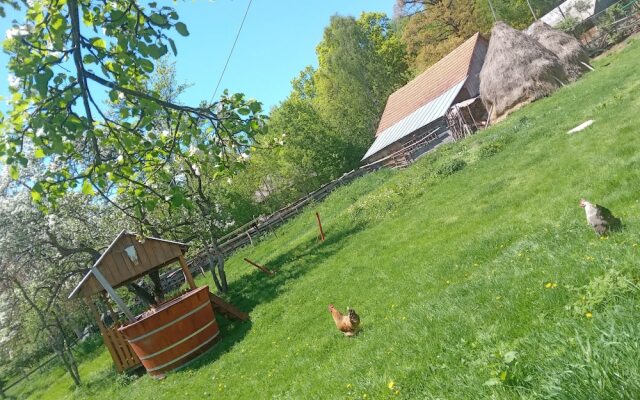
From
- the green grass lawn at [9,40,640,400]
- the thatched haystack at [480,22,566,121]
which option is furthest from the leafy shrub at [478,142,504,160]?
the thatched haystack at [480,22,566,121]

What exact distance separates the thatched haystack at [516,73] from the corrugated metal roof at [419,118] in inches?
137

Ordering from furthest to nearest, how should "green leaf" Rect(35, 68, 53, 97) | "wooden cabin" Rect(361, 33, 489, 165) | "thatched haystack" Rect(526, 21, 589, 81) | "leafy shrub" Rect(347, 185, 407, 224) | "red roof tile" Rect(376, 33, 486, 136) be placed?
"red roof tile" Rect(376, 33, 486, 136)
"wooden cabin" Rect(361, 33, 489, 165)
"thatched haystack" Rect(526, 21, 589, 81)
"leafy shrub" Rect(347, 185, 407, 224)
"green leaf" Rect(35, 68, 53, 97)

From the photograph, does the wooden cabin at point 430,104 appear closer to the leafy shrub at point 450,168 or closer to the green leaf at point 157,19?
the leafy shrub at point 450,168

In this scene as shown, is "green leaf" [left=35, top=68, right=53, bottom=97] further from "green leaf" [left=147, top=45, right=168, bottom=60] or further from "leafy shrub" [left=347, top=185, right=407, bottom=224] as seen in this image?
"leafy shrub" [left=347, top=185, right=407, bottom=224]

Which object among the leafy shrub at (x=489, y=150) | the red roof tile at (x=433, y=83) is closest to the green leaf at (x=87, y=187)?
the leafy shrub at (x=489, y=150)

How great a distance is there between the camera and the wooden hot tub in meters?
12.4

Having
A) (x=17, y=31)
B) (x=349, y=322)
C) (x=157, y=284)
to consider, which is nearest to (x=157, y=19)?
(x=17, y=31)

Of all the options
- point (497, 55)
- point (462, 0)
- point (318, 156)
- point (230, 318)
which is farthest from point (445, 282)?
point (462, 0)

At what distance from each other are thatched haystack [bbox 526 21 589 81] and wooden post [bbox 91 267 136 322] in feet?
75.5

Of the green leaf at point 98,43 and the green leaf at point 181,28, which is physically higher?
the green leaf at point 98,43

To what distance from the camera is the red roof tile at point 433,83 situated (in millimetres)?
32000

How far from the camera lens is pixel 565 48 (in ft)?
84.9

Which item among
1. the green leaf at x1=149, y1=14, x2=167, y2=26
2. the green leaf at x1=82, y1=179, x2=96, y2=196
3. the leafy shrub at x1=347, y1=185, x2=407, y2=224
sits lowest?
the leafy shrub at x1=347, y1=185, x2=407, y2=224

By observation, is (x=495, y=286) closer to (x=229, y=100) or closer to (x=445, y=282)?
(x=445, y=282)
